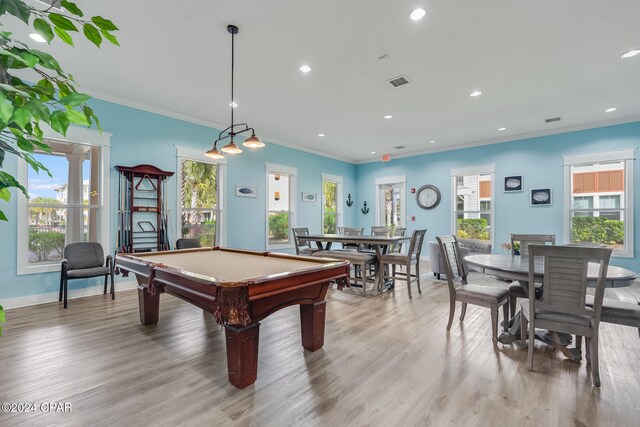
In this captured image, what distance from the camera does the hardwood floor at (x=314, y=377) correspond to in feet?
6.15

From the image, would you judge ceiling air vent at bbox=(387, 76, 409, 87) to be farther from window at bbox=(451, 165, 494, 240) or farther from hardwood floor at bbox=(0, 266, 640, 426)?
window at bbox=(451, 165, 494, 240)

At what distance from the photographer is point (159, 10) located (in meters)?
2.72

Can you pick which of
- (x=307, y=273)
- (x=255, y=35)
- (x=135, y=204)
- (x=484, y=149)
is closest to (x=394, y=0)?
(x=255, y=35)

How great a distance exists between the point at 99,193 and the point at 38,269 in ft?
4.13

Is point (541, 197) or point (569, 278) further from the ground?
point (541, 197)

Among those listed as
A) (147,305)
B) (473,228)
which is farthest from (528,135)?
(147,305)

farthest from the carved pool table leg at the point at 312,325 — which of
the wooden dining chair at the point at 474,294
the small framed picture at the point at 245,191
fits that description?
the small framed picture at the point at 245,191

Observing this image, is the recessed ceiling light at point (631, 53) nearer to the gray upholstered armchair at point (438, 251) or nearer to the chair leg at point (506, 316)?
the chair leg at point (506, 316)

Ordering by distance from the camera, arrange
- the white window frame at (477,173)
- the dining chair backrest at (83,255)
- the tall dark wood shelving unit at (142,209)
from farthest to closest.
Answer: the white window frame at (477,173)
the tall dark wood shelving unit at (142,209)
the dining chair backrest at (83,255)

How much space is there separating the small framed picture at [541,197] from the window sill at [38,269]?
8562 millimetres

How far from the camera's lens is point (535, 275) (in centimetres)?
237

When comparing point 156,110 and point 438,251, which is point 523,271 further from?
point 156,110

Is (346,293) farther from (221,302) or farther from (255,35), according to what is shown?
(255,35)

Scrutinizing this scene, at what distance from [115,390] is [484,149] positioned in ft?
25.7
